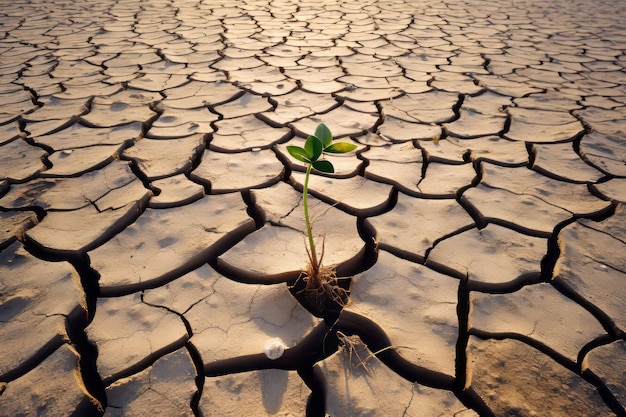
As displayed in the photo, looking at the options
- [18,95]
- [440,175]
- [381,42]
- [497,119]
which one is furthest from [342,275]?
[381,42]

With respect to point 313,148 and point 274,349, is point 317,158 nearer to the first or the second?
point 313,148

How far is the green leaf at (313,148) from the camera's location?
0.89m

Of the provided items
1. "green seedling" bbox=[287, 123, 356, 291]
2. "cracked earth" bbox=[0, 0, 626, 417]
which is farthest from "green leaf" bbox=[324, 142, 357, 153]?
"cracked earth" bbox=[0, 0, 626, 417]

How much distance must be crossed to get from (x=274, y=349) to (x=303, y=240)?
16.6 inches

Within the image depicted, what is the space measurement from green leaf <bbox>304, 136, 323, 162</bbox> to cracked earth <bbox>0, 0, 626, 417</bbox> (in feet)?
1.33

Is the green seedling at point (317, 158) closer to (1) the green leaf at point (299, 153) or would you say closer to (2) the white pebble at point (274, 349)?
(1) the green leaf at point (299, 153)

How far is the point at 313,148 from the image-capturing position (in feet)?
2.95

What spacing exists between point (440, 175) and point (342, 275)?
0.73 m

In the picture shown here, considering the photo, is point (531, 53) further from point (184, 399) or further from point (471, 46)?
point (184, 399)

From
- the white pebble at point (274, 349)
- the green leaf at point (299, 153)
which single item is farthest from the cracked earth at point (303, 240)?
the green leaf at point (299, 153)

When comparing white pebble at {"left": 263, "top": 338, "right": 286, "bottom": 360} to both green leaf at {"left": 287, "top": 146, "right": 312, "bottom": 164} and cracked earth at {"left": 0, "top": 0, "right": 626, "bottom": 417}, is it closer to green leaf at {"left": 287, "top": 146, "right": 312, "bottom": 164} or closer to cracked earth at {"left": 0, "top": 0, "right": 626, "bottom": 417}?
cracked earth at {"left": 0, "top": 0, "right": 626, "bottom": 417}

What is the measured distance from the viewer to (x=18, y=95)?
240 cm

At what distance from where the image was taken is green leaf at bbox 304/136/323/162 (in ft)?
2.93

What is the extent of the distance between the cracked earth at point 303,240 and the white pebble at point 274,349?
0.06 ft
